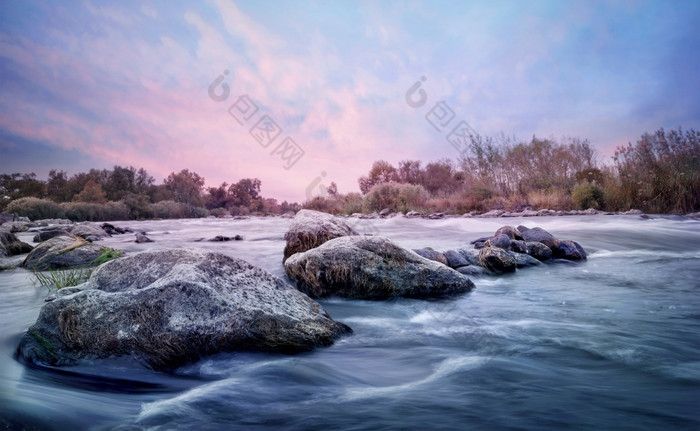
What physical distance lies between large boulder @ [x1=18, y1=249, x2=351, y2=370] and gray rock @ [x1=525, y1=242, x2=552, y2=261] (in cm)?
534

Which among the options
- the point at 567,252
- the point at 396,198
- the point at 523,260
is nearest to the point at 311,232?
the point at 523,260

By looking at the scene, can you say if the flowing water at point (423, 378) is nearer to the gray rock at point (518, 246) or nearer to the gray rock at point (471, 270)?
the gray rock at point (471, 270)

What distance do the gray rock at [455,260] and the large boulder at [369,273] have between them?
139 centimetres

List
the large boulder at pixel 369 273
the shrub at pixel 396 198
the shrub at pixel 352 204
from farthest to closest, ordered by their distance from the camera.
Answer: the shrub at pixel 352 204 → the shrub at pixel 396 198 → the large boulder at pixel 369 273

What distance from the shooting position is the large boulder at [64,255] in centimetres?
595

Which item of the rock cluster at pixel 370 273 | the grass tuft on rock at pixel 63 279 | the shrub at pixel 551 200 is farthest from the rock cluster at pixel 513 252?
the shrub at pixel 551 200

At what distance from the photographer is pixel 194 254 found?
10.9 feet

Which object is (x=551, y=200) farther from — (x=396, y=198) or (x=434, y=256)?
(x=434, y=256)

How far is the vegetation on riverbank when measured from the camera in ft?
53.3

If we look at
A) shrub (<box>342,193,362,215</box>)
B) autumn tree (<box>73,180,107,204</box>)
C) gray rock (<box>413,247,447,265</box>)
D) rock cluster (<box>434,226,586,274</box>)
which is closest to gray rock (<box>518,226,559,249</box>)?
rock cluster (<box>434,226,586,274</box>)

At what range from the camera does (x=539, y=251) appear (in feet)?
23.6

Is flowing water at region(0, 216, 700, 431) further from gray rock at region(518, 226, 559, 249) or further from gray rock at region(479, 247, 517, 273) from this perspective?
gray rock at region(518, 226, 559, 249)

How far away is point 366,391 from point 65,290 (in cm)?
250

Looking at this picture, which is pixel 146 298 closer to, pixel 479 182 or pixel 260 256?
pixel 260 256
